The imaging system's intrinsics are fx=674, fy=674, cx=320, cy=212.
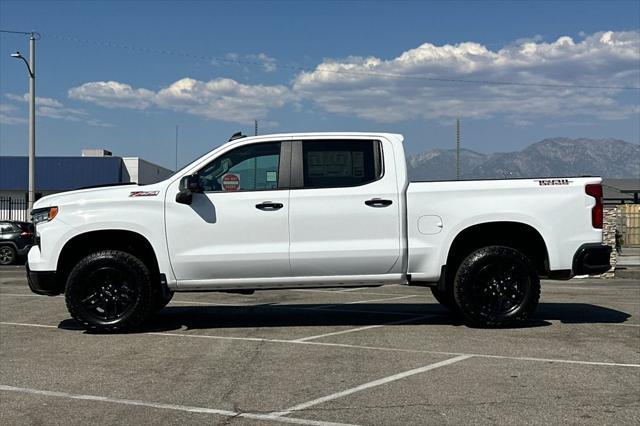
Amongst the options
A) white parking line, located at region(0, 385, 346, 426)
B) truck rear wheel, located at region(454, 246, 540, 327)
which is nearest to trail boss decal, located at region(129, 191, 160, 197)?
white parking line, located at region(0, 385, 346, 426)

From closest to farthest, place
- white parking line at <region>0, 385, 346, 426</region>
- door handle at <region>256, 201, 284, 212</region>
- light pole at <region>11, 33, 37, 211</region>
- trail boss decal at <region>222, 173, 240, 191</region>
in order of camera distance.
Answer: white parking line at <region>0, 385, 346, 426</region>, door handle at <region>256, 201, 284, 212</region>, trail boss decal at <region>222, 173, 240, 191</region>, light pole at <region>11, 33, 37, 211</region>

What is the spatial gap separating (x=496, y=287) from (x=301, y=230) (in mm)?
2253

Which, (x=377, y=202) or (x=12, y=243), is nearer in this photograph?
(x=377, y=202)

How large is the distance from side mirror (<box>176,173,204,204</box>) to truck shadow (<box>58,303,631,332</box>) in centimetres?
157

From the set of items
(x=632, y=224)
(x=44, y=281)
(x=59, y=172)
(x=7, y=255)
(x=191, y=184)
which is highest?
(x=59, y=172)

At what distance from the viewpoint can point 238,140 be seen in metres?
7.53

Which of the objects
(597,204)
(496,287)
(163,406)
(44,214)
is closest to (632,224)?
(597,204)

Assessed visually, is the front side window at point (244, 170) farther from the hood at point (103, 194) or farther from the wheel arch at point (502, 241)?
the wheel arch at point (502, 241)

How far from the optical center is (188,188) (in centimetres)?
714

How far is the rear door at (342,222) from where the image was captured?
23.9 ft

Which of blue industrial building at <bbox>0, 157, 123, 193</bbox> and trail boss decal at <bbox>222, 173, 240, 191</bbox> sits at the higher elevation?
blue industrial building at <bbox>0, 157, 123, 193</bbox>

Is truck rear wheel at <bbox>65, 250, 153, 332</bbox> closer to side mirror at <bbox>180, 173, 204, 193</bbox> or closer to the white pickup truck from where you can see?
the white pickup truck

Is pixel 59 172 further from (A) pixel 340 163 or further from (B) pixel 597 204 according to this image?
(B) pixel 597 204

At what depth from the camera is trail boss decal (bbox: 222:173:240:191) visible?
735 centimetres
